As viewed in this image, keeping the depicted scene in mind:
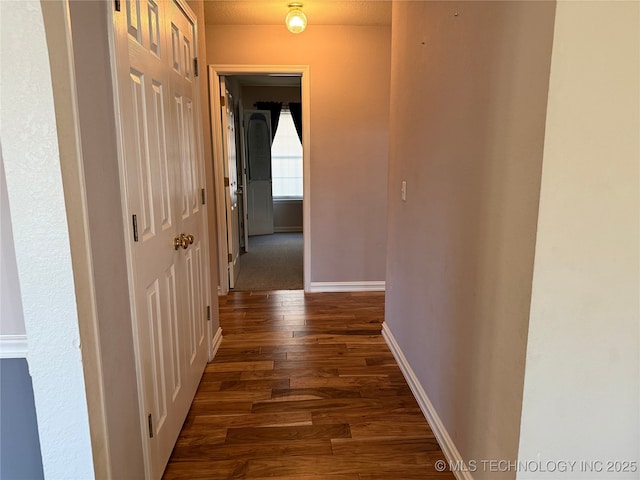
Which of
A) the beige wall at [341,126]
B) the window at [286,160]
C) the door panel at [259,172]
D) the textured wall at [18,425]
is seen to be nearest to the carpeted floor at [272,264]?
the door panel at [259,172]

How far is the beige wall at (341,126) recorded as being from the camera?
3723mm

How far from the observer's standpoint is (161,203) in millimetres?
1747

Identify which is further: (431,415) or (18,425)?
(431,415)

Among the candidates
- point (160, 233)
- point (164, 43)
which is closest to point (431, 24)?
point (164, 43)

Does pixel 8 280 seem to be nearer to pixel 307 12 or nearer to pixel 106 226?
pixel 106 226

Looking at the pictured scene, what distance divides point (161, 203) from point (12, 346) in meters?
0.75

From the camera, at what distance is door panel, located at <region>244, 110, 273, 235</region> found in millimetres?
6949

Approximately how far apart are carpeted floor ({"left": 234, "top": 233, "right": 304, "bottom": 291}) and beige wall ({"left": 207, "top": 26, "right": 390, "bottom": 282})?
22.5 inches

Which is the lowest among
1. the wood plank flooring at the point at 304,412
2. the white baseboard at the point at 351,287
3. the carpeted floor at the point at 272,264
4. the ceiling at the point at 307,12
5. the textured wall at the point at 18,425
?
the wood plank flooring at the point at 304,412

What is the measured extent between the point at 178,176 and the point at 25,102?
107 centimetres

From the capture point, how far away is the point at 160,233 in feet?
5.72

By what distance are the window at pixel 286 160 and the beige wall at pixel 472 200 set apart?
502 centimetres

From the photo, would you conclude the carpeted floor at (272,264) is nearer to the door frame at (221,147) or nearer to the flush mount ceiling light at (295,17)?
the door frame at (221,147)

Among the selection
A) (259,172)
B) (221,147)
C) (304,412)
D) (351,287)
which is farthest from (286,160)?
(304,412)
